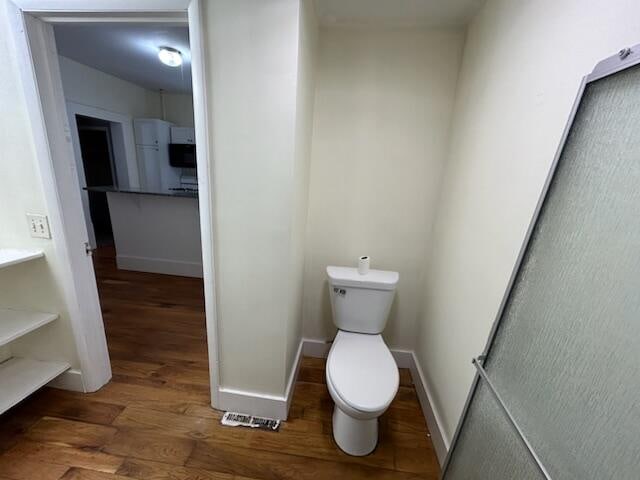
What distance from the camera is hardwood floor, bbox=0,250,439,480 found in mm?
1245

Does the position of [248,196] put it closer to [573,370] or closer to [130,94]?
[573,370]

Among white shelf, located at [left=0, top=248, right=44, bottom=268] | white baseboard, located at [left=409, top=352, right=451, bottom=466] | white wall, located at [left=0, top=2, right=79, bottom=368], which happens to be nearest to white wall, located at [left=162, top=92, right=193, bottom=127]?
white wall, located at [left=0, top=2, right=79, bottom=368]

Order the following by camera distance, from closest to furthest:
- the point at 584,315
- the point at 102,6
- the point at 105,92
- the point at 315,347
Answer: the point at 584,315
the point at 102,6
the point at 315,347
the point at 105,92

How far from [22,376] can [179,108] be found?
15.8 ft

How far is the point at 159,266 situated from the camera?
3301 mm

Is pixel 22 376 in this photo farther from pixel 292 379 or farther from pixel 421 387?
pixel 421 387

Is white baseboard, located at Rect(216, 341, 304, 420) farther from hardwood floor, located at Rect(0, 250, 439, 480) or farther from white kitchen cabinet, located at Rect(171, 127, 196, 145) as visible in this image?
white kitchen cabinet, located at Rect(171, 127, 196, 145)

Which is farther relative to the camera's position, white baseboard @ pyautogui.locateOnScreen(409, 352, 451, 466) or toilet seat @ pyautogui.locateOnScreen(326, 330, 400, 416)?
white baseboard @ pyautogui.locateOnScreen(409, 352, 451, 466)

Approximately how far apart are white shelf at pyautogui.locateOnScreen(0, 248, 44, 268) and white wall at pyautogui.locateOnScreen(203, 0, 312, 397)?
3.11ft

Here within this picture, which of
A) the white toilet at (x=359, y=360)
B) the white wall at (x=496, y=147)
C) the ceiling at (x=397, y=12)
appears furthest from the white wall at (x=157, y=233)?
the white wall at (x=496, y=147)

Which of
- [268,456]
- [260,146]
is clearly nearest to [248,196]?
[260,146]

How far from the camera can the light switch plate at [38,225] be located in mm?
1352

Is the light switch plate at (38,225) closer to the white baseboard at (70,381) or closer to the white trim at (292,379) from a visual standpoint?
the white baseboard at (70,381)

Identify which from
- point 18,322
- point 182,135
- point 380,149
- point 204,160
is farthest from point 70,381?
point 182,135
